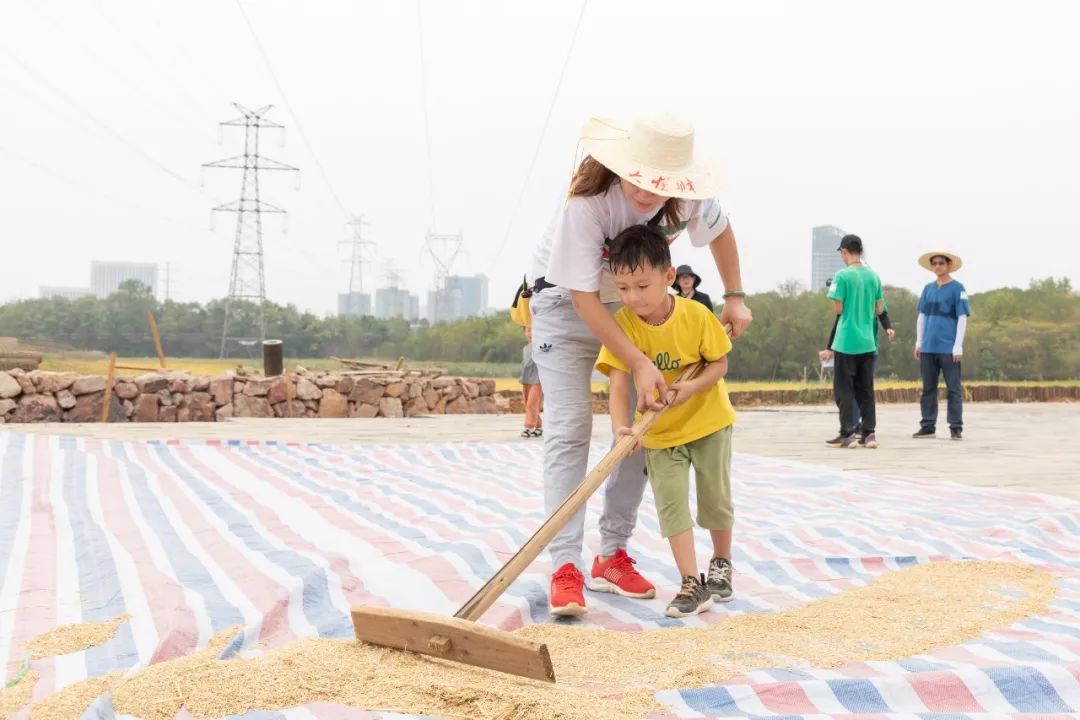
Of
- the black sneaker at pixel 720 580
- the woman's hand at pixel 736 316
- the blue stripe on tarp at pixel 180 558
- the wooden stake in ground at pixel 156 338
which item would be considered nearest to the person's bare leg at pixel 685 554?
the black sneaker at pixel 720 580

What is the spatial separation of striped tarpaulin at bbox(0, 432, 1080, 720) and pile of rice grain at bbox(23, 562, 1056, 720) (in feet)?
0.22

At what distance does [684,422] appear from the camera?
2551 millimetres

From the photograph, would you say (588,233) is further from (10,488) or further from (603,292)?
(10,488)

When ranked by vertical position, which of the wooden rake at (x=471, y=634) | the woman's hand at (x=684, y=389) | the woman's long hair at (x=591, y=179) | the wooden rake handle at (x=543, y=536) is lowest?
the wooden rake at (x=471, y=634)

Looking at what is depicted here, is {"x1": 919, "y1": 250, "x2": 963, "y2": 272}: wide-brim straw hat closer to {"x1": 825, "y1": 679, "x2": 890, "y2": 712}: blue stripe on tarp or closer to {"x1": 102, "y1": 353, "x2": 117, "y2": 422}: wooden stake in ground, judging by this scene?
{"x1": 825, "y1": 679, "x2": 890, "y2": 712}: blue stripe on tarp

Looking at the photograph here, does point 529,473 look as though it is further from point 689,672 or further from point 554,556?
point 689,672

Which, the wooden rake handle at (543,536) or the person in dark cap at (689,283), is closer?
the wooden rake handle at (543,536)

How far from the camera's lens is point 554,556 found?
8.30 feet

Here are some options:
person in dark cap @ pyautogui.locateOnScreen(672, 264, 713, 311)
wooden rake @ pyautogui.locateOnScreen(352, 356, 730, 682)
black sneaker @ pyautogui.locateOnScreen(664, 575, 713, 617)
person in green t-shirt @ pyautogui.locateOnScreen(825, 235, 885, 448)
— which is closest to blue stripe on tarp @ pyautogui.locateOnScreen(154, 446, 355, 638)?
wooden rake @ pyautogui.locateOnScreen(352, 356, 730, 682)

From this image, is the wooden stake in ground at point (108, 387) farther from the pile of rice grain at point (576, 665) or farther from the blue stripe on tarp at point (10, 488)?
the pile of rice grain at point (576, 665)

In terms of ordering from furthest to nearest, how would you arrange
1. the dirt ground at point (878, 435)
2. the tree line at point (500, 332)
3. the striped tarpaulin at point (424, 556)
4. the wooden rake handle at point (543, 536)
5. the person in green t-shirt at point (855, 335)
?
the tree line at point (500, 332)
the person in green t-shirt at point (855, 335)
the dirt ground at point (878, 435)
the wooden rake handle at point (543, 536)
the striped tarpaulin at point (424, 556)

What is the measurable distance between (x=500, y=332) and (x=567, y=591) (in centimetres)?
1887

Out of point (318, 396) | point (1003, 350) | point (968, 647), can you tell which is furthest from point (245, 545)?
point (1003, 350)

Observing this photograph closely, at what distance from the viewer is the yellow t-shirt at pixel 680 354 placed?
253cm
